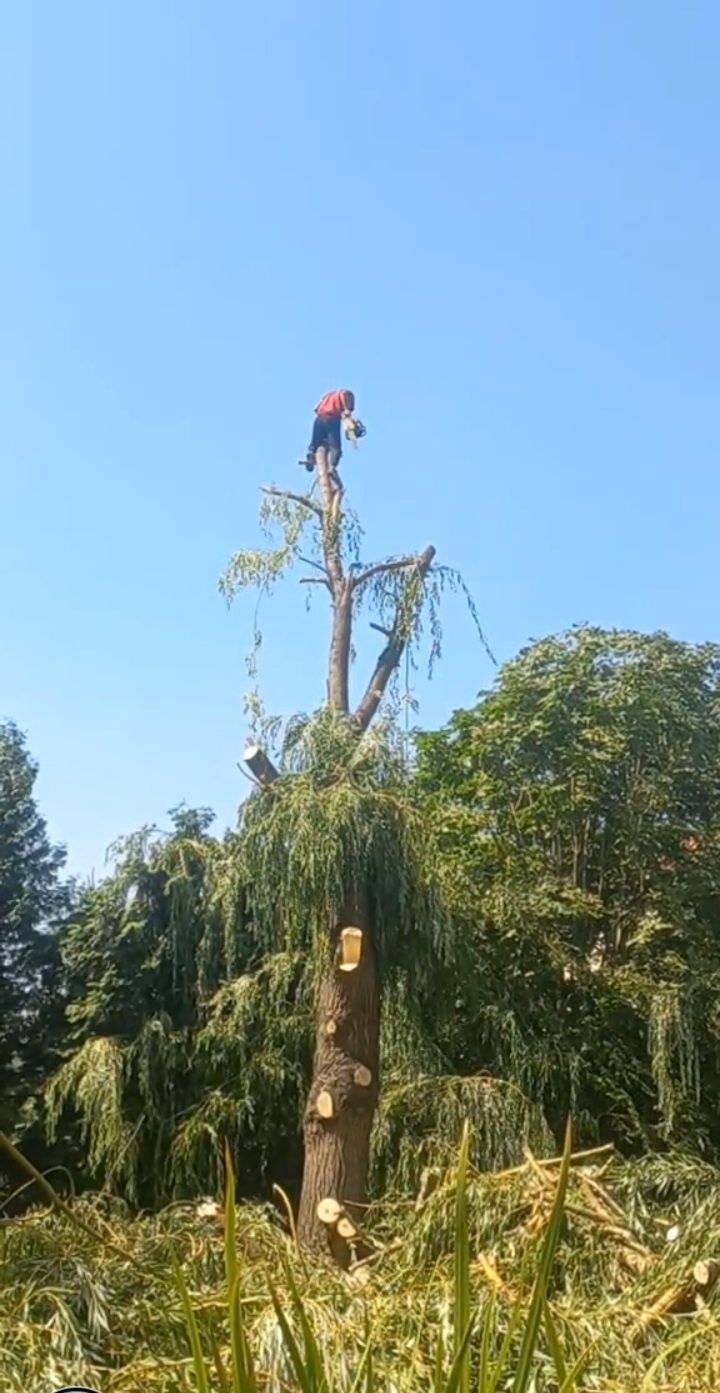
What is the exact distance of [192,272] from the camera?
4.83 metres

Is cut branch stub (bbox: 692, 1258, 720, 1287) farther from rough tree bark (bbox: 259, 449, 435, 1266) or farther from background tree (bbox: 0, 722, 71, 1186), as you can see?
background tree (bbox: 0, 722, 71, 1186)

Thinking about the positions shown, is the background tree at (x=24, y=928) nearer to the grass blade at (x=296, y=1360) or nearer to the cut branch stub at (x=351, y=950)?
the cut branch stub at (x=351, y=950)

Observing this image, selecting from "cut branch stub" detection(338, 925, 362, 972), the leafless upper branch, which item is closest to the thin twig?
the leafless upper branch

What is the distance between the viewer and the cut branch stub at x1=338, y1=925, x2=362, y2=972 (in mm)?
4234

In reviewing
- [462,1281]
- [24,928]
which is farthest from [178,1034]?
[462,1281]

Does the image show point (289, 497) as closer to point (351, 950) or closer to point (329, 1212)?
point (351, 950)

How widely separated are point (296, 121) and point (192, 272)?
73cm

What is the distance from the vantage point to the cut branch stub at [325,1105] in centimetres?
411

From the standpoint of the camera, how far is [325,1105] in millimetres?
4125

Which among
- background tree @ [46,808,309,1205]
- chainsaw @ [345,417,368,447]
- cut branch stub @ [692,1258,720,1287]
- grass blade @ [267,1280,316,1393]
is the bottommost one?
cut branch stub @ [692,1258,720,1287]

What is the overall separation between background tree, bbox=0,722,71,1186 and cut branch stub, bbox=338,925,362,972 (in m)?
2.50

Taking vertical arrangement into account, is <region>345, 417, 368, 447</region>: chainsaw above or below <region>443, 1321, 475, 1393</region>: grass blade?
above

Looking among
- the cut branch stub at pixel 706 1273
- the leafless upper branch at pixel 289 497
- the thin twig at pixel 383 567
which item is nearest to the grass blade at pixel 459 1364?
the cut branch stub at pixel 706 1273

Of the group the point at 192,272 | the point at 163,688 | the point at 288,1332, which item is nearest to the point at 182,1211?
the point at 163,688
